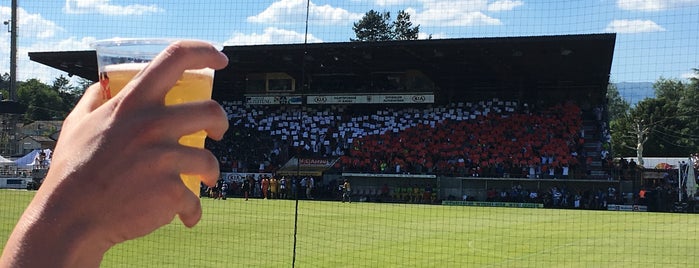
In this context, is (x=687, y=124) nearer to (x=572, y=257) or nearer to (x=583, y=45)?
(x=583, y=45)

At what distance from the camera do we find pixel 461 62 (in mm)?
34094

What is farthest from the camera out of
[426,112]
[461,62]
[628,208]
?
[426,112]

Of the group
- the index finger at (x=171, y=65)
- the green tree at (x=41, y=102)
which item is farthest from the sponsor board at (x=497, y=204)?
the index finger at (x=171, y=65)

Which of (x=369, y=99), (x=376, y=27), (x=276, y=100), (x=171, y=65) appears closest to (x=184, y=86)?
(x=171, y=65)

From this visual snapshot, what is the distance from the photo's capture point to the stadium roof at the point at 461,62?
96.4 feet

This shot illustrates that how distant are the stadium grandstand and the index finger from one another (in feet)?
90.8

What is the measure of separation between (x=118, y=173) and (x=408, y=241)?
1431 cm

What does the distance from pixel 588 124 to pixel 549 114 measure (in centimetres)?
290

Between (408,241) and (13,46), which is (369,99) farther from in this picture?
(13,46)

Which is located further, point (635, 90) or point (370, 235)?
point (370, 235)

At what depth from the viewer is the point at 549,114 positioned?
35625 mm

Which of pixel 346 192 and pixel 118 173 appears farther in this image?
pixel 346 192

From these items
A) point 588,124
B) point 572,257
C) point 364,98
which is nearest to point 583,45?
point 588,124

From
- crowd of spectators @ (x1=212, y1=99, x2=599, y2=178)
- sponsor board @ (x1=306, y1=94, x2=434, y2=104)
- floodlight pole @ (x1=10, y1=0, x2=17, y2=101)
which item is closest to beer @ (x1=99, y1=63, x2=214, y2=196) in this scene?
floodlight pole @ (x1=10, y1=0, x2=17, y2=101)
